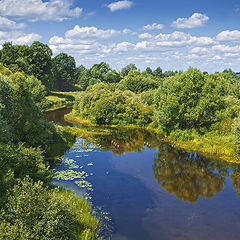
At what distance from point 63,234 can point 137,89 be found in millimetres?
108617

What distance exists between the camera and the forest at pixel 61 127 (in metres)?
18.9

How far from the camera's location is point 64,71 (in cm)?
16462

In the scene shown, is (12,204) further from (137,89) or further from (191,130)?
(137,89)

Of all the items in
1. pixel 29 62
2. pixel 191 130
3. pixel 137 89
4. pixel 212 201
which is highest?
pixel 29 62

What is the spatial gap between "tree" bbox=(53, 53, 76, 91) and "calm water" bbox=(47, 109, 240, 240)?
117 metres

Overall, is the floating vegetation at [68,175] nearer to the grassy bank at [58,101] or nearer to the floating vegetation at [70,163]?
the floating vegetation at [70,163]

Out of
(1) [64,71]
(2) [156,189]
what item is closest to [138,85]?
(1) [64,71]

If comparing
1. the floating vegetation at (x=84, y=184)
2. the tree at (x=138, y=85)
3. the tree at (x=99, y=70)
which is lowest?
the floating vegetation at (x=84, y=184)

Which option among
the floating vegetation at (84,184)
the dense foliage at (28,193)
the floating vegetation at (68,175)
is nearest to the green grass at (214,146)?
the floating vegetation at (68,175)

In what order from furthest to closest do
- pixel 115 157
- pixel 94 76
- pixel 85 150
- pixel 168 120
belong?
pixel 94 76 → pixel 168 120 → pixel 85 150 → pixel 115 157

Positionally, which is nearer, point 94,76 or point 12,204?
point 12,204

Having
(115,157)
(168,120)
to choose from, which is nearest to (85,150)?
(115,157)

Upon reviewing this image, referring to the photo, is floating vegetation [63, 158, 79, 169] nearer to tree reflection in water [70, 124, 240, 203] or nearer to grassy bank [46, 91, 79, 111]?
tree reflection in water [70, 124, 240, 203]

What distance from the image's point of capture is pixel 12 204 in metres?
18.7
